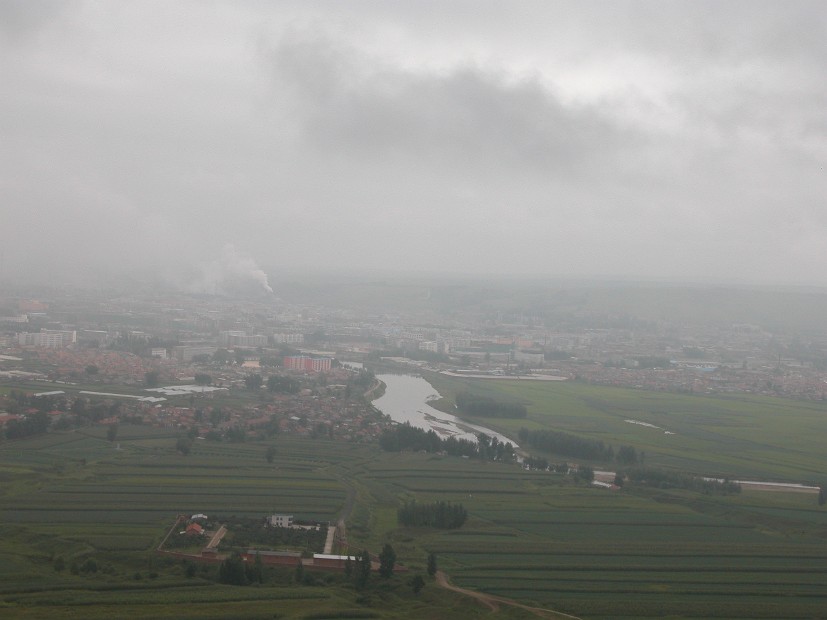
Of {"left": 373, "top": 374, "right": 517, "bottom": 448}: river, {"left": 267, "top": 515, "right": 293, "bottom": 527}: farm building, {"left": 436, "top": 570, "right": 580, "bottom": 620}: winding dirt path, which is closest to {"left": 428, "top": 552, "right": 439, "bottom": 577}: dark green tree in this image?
{"left": 436, "top": 570, "right": 580, "bottom": 620}: winding dirt path

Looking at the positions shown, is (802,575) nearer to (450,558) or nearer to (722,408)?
(450,558)

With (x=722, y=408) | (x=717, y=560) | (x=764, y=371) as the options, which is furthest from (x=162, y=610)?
(x=764, y=371)

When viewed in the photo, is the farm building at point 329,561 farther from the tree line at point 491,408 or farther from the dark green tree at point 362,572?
the tree line at point 491,408

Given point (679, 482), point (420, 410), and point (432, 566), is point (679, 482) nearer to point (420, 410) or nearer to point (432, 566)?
point (432, 566)

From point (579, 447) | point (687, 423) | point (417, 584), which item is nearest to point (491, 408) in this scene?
point (687, 423)

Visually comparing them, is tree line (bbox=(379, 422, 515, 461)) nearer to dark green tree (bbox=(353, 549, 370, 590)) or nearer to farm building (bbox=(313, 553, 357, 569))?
farm building (bbox=(313, 553, 357, 569))
